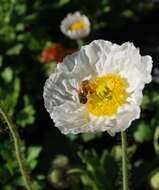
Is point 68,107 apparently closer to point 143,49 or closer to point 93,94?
point 93,94

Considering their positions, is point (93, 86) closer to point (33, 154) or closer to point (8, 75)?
point (33, 154)

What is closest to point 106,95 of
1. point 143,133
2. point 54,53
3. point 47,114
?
point 143,133

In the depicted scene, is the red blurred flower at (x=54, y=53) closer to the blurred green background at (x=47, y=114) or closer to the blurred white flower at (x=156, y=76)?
the blurred green background at (x=47, y=114)

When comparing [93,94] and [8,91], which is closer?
[93,94]

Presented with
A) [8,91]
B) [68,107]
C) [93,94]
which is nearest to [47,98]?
[68,107]

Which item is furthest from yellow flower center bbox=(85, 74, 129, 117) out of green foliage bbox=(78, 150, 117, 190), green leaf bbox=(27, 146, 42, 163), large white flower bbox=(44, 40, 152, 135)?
green leaf bbox=(27, 146, 42, 163)

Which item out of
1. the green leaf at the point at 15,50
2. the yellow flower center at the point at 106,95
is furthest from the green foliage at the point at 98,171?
the green leaf at the point at 15,50

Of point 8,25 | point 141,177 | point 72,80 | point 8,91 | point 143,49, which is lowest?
point 141,177
